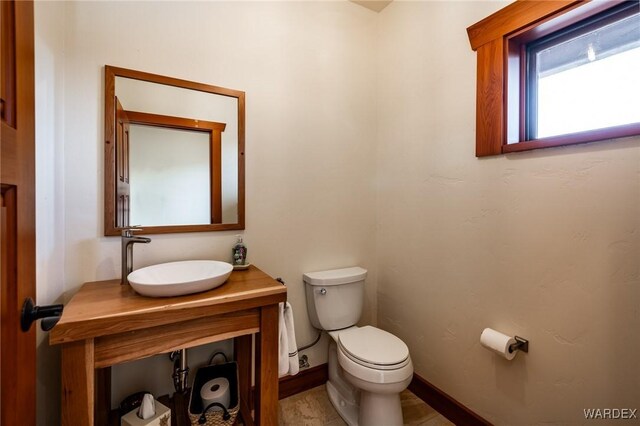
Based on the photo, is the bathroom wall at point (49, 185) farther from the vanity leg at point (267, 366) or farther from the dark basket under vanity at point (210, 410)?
the vanity leg at point (267, 366)

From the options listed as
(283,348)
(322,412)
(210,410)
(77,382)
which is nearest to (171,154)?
(77,382)

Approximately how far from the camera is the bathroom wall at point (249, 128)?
122cm

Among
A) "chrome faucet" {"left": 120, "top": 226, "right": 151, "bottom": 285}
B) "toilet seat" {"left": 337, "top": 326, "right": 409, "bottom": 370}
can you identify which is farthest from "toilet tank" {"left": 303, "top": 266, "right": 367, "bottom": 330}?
"chrome faucet" {"left": 120, "top": 226, "right": 151, "bottom": 285}

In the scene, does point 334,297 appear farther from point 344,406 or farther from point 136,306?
point 136,306

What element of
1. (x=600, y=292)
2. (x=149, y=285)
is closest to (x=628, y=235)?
(x=600, y=292)

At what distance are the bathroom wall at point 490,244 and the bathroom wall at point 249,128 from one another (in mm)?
244

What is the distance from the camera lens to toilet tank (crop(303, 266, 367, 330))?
1762mm

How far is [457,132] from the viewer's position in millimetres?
1561

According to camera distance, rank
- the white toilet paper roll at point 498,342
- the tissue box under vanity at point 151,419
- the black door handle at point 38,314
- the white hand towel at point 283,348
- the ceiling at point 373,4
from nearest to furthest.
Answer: the black door handle at point 38,314 → the tissue box under vanity at point 151,419 → the white toilet paper roll at point 498,342 → the white hand towel at point 283,348 → the ceiling at point 373,4

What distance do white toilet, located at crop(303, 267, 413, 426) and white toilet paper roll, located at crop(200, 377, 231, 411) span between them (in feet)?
1.88

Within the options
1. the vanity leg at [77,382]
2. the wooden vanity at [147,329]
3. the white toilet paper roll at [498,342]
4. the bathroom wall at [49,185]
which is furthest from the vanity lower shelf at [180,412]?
the white toilet paper roll at [498,342]

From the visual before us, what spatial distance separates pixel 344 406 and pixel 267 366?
0.71 metres

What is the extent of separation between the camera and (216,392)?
1367mm

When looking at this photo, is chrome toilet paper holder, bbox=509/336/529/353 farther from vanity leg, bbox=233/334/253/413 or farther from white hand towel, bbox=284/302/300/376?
vanity leg, bbox=233/334/253/413
